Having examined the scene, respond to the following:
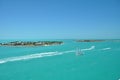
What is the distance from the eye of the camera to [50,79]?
1496cm

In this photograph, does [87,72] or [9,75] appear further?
[87,72]

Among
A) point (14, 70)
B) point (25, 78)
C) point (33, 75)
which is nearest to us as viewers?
point (25, 78)

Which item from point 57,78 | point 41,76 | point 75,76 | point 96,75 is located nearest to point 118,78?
point 96,75

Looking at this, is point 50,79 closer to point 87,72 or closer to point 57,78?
point 57,78

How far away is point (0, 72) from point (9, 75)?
1.50 meters

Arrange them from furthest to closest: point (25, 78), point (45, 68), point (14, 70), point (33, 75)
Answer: point (45, 68), point (14, 70), point (33, 75), point (25, 78)

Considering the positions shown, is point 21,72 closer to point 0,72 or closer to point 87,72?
point 0,72

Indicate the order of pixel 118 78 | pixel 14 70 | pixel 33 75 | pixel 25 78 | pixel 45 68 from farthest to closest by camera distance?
pixel 45 68 < pixel 14 70 < pixel 33 75 < pixel 25 78 < pixel 118 78

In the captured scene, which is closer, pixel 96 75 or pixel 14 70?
pixel 96 75

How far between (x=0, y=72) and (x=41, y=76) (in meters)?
4.01

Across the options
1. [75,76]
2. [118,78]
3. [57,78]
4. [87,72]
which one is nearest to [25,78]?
[57,78]

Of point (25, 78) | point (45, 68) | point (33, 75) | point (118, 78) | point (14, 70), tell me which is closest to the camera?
point (118, 78)

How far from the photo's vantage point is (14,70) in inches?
709

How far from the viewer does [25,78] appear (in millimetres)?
15227
